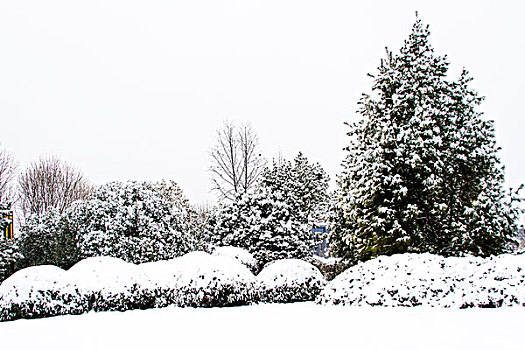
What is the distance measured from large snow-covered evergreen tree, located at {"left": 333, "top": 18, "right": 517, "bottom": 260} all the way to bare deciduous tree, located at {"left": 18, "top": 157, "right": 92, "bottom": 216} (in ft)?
74.3

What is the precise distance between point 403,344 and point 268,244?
1200 cm

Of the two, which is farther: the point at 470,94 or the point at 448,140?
the point at 470,94

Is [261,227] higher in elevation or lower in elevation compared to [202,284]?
higher

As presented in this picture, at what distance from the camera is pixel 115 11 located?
59.7 feet

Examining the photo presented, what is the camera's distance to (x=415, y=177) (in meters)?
14.9

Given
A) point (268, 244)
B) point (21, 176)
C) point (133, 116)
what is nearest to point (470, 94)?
point (268, 244)

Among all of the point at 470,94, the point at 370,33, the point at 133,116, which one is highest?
the point at 133,116

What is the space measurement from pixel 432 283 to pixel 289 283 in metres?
3.90

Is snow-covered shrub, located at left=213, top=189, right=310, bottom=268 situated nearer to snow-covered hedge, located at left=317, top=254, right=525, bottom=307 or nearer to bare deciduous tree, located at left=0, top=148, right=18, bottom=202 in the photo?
snow-covered hedge, located at left=317, top=254, right=525, bottom=307

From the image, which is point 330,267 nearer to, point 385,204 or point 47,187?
point 385,204

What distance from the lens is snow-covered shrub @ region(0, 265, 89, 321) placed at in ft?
32.6

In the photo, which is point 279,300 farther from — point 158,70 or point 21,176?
point 21,176

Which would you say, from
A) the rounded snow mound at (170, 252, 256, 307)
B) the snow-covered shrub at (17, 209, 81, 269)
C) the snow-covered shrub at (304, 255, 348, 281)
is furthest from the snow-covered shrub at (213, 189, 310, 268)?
the snow-covered shrub at (17, 209, 81, 269)

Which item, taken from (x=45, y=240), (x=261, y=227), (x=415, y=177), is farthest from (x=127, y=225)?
(x=415, y=177)
